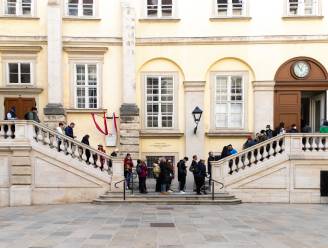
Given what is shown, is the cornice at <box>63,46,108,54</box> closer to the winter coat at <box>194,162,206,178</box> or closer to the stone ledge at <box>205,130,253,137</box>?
the stone ledge at <box>205,130,253,137</box>

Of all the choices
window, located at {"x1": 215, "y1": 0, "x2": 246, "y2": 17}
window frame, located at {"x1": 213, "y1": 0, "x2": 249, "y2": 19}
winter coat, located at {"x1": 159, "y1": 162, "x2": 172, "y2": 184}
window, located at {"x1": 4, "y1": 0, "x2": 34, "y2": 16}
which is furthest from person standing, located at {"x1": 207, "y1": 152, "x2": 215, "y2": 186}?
window, located at {"x1": 4, "y1": 0, "x2": 34, "y2": 16}

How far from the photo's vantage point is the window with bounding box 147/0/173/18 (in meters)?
21.3

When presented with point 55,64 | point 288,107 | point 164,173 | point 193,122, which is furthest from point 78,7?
point 288,107

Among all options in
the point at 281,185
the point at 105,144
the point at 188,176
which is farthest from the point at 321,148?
the point at 105,144

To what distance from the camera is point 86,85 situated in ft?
69.1

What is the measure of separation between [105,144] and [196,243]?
1079 centimetres

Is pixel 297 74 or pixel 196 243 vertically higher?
pixel 297 74

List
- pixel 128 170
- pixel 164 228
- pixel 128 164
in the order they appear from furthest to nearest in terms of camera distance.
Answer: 1. pixel 128 164
2. pixel 128 170
3. pixel 164 228

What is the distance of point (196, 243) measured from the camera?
35.7 feet

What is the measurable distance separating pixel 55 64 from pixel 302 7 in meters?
12.5

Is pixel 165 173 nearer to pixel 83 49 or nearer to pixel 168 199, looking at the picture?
pixel 168 199

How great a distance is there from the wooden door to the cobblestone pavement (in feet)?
16.9

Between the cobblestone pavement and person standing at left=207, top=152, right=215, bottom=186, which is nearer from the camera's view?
the cobblestone pavement

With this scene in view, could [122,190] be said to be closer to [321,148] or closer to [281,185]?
[281,185]
